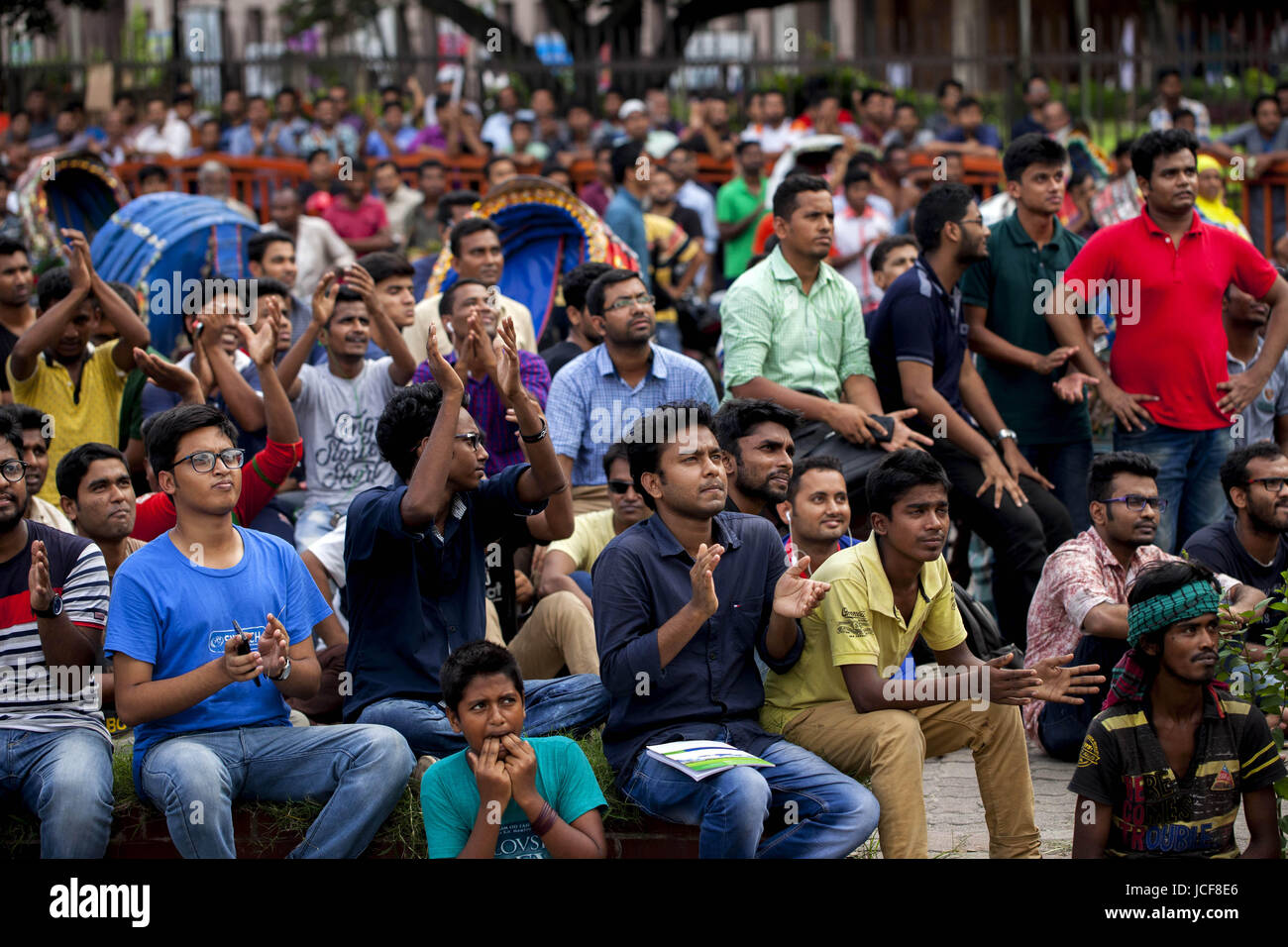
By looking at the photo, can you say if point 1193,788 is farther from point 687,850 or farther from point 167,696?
point 167,696

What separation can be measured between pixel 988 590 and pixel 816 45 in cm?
1408

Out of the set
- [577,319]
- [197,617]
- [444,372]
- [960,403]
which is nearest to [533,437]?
[444,372]

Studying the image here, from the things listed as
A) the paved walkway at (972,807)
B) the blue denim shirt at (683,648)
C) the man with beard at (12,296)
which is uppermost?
the man with beard at (12,296)

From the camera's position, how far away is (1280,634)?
496 cm

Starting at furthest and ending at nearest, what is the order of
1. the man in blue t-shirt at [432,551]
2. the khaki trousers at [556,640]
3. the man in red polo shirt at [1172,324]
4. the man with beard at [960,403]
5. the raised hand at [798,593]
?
the man in red polo shirt at [1172,324], the man with beard at [960,403], the khaki trousers at [556,640], the man in blue t-shirt at [432,551], the raised hand at [798,593]

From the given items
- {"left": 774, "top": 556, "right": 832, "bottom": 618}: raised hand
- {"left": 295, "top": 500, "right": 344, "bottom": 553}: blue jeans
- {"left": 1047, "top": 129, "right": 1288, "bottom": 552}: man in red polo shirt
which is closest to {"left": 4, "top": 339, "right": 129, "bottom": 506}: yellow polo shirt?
{"left": 295, "top": 500, "right": 344, "bottom": 553}: blue jeans

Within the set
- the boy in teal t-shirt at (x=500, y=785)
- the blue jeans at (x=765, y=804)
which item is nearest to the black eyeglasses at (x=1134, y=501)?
the blue jeans at (x=765, y=804)

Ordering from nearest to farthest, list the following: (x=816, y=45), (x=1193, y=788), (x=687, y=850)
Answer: (x=1193, y=788), (x=687, y=850), (x=816, y=45)

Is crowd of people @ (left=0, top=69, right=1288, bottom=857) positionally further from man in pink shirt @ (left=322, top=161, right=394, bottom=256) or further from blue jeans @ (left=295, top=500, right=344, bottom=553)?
man in pink shirt @ (left=322, top=161, right=394, bottom=256)

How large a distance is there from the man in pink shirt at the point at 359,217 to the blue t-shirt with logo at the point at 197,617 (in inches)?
331

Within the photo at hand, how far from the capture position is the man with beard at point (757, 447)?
637 centimetres

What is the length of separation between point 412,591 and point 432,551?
17cm

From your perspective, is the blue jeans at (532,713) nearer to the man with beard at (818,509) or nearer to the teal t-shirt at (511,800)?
the teal t-shirt at (511,800)

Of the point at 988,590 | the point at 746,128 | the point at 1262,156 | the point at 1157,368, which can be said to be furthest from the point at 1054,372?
the point at 746,128
